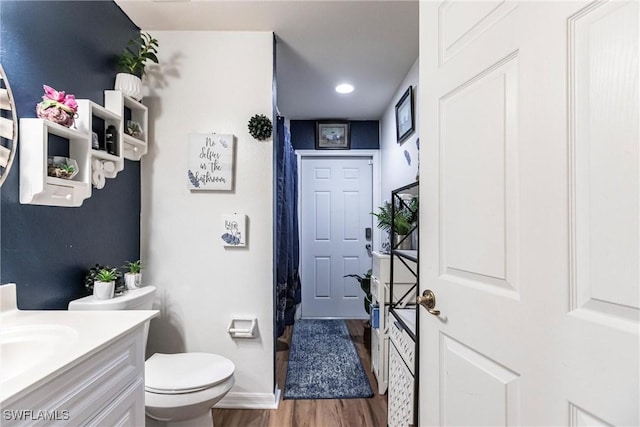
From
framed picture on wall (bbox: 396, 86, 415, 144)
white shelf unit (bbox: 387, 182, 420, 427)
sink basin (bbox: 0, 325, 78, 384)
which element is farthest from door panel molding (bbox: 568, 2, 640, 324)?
framed picture on wall (bbox: 396, 86, 415, 144)

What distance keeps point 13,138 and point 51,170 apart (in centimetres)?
14

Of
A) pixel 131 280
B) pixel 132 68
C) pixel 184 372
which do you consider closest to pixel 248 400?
pixel 184 372

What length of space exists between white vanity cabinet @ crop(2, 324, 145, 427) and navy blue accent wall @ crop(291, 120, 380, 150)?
2859 millimetres

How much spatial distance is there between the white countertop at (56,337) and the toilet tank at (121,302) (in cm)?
23

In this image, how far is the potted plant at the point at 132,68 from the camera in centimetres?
170

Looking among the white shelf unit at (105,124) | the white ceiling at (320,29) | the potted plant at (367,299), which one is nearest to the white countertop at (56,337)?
the white shelf unit at (105,124)

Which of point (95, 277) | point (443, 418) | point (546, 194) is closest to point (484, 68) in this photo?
point (546, 194)

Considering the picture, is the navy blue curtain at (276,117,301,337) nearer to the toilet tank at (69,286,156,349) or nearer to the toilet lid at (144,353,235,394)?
the toilet lid at (144,353,235,394)

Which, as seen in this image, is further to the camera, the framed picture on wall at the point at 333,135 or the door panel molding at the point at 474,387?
the framed picture on wall at the point at 333,135

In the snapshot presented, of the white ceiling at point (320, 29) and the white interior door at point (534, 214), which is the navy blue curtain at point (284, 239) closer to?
the white ceiling at point (320, 29)

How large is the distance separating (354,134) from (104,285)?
287 cm

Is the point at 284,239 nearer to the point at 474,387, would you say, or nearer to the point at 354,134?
the point at 354,134

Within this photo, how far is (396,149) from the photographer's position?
9.43 ft

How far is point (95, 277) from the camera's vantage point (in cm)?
146
